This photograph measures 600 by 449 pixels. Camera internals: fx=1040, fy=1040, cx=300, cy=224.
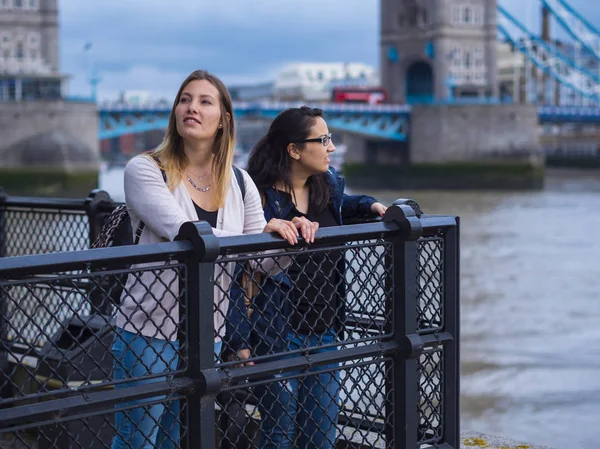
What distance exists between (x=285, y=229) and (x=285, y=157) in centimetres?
64

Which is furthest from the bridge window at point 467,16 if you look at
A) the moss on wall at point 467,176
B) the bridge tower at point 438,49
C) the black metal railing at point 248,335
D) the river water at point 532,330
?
the black metal railing at point 248,335

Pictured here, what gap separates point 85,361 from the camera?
12.5 ft

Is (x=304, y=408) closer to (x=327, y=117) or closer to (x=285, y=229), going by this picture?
(x=285, y=229)

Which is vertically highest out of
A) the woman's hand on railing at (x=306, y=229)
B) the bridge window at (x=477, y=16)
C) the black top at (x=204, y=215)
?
the bridge window at (x=477, y=16)

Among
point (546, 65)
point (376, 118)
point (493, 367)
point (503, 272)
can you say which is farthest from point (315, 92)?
point (493, 367)

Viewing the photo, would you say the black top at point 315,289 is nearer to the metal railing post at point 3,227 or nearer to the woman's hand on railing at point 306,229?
the woman's hand on railing at point 306,229

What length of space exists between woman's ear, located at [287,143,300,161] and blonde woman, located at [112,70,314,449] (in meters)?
0.28

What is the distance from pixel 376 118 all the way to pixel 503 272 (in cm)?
3182

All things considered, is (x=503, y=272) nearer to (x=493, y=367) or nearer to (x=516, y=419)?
(x=493, y=367)

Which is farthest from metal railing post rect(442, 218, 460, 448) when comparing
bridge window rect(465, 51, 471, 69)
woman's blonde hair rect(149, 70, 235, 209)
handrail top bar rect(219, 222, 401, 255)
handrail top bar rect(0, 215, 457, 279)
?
bridge window rect(465, 51, 471, 69)

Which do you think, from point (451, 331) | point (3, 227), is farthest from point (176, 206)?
point (3, 227)

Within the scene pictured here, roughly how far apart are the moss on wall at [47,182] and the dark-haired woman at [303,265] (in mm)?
31272

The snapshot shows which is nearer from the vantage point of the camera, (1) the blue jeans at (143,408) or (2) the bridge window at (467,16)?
(1) the blue jeans at (143,408)

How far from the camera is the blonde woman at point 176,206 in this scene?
2398mm
